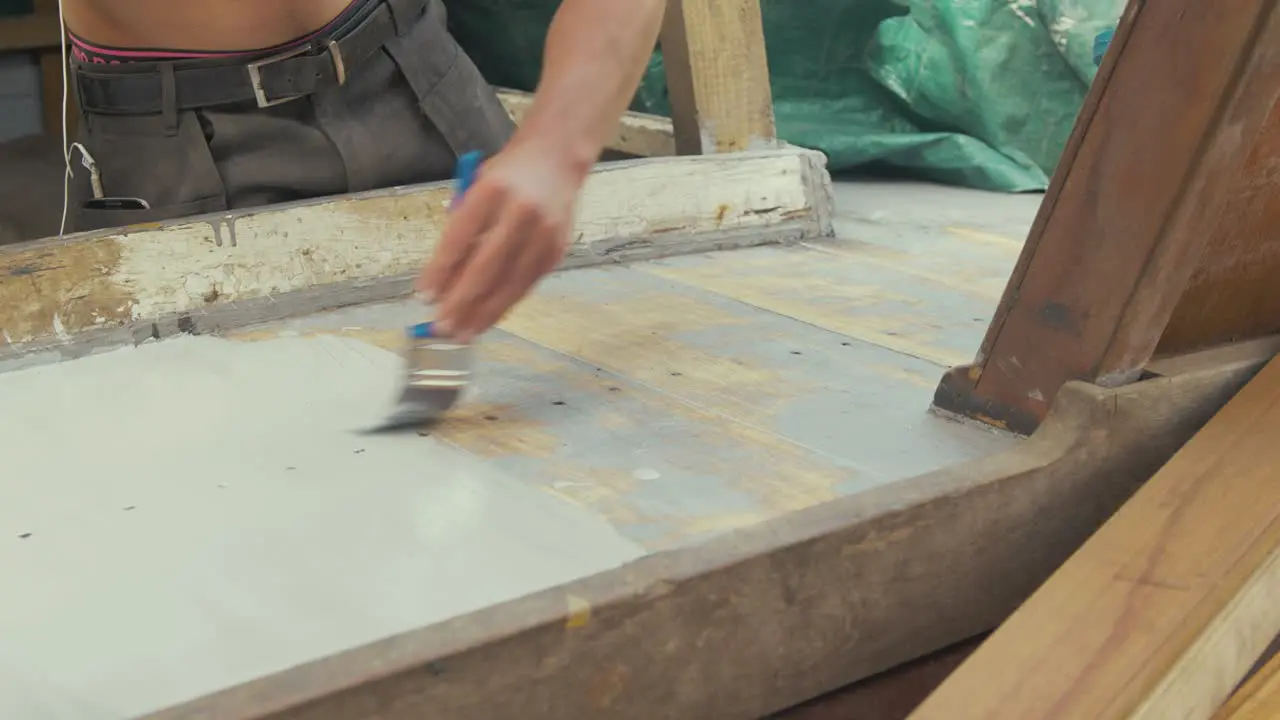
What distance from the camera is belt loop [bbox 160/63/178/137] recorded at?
1735 mm

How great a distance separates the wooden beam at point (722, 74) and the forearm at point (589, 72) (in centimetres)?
91

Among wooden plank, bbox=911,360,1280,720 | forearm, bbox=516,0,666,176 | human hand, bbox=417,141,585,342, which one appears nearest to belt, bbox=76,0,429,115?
forearm, bbox=516,0,666,176

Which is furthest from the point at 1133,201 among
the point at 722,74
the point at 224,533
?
the point at 722,74

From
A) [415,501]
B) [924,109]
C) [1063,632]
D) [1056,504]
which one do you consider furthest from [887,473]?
[924,109]

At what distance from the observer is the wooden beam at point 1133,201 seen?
106 centimetres

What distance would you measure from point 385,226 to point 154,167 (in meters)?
0.40

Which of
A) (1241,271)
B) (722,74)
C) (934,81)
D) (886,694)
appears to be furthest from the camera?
(934,81)

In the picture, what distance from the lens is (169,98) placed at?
1.75 metres

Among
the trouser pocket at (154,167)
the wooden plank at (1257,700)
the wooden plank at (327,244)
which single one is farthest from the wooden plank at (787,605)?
the trouser pocket at (154,167)

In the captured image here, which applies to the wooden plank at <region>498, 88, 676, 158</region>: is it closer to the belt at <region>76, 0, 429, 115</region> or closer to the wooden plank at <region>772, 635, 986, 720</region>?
the belt at <region>76, 0, 429, 115</region>

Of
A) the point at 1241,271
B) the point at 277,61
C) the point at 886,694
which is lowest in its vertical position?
the point at 886,694

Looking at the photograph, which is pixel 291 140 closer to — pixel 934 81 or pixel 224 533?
pixel 224 533

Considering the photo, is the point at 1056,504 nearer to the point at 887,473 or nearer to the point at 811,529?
the point at 887,473

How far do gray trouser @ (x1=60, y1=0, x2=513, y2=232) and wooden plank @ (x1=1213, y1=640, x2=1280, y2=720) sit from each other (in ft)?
4.33
